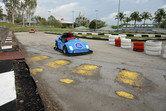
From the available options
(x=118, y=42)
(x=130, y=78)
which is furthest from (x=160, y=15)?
(x=130, y=78)

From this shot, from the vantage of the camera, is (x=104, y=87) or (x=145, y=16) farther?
(x=145, y=16)

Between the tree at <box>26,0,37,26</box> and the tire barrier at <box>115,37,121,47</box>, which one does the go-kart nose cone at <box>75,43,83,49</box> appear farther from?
the tree at <box>26,0,37,26</box>

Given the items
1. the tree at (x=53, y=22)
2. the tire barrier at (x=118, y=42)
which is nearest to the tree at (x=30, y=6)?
the tree at (x=53, y=22)

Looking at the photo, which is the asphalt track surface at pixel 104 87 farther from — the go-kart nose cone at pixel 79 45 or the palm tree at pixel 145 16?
the palm tree at pixel 145 16

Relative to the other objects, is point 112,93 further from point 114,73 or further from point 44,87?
point 44,87

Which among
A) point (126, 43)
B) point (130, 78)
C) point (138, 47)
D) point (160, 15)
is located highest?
point (160, 15)

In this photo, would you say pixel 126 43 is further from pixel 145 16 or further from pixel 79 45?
pixel 145 16

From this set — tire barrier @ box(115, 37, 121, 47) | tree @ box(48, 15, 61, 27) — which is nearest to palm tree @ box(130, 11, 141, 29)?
tree @ box(48, 15, 61, 27)

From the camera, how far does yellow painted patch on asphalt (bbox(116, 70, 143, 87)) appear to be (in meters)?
3.25

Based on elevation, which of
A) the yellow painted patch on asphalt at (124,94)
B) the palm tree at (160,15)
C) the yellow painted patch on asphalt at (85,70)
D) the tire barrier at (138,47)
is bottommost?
the yellow painted patch on asphalt at (124,94)

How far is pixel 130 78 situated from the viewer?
3492mm

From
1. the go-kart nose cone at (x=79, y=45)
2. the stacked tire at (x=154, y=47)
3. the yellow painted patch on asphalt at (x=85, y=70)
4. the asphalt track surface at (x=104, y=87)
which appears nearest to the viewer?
the asphalt track surface at (x=104, y=87)

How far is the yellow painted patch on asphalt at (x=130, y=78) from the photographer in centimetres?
325

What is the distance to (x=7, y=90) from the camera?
246 centimetres
